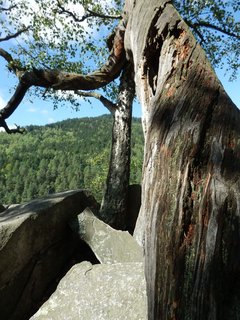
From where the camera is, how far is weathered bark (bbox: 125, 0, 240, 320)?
2.10m

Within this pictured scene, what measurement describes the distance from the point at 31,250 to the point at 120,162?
435cm

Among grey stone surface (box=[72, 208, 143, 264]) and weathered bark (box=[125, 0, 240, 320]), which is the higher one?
weathered bark (box=[125, 0, 240, 320])

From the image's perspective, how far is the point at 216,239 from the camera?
83.0 inches

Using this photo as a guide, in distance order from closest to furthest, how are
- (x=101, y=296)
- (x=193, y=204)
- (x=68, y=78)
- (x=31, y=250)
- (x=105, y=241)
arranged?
(x=193, y=204)
(x=101, y=296)
(x=31, y=250)
(x=105, y=241)
(x=68, y=78)

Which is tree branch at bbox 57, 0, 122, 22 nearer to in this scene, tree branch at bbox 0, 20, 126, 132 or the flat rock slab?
tree branch at bbox 0, 20, 126, 132

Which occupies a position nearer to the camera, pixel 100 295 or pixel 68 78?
pixel 100 295

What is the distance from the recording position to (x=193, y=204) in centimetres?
219

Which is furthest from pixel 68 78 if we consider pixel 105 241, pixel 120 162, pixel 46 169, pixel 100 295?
pixel 46 169

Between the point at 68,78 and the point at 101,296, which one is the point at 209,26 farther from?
the point at 101,296

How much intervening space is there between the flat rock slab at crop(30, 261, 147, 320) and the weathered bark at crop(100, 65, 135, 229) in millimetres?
3790

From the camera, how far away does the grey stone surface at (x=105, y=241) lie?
208 inches

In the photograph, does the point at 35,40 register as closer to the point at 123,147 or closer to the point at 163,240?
the point at 123,147

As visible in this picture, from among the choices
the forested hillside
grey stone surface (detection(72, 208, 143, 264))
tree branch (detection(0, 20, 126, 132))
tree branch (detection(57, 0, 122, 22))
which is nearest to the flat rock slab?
grey stone surface (detection(72, 208, 143, 264))

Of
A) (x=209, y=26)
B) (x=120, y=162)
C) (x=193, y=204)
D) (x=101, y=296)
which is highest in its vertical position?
(x=209, y=26)
